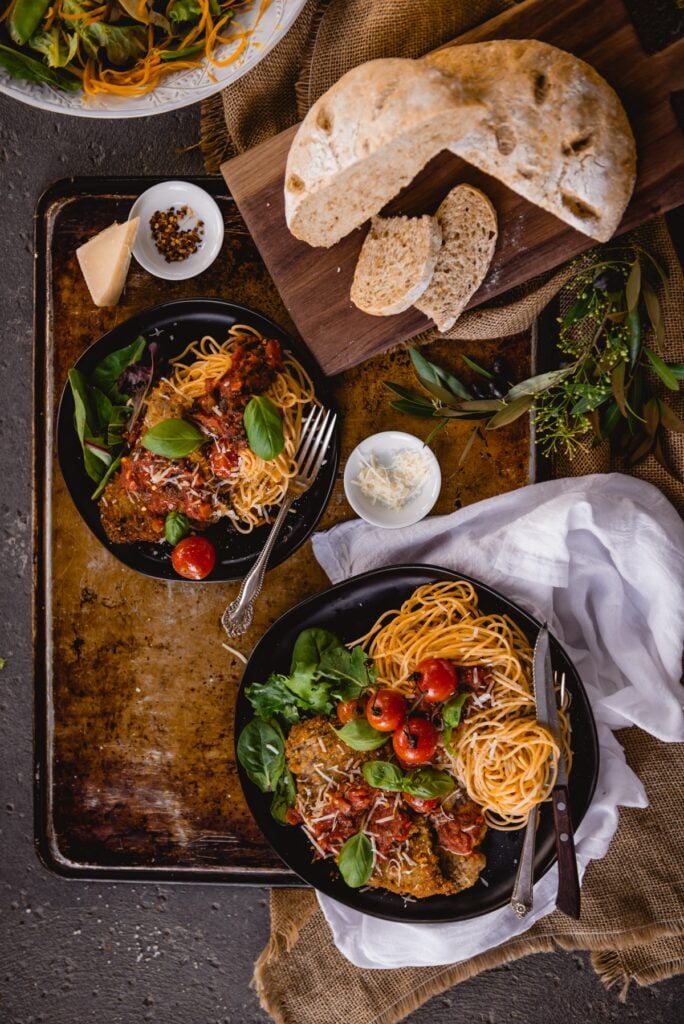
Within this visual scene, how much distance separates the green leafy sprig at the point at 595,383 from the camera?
2889mm

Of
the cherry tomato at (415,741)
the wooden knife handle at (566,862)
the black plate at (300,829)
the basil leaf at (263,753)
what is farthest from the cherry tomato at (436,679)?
the basil leaf at (263,753)

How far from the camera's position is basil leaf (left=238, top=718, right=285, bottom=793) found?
3.02 m

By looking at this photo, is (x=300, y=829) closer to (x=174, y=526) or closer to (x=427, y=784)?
(x=427, y=784)

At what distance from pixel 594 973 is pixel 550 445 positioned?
261cm

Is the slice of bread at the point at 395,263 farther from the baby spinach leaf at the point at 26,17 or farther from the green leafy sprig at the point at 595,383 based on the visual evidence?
the baby spinach leaf at the point at 26,17

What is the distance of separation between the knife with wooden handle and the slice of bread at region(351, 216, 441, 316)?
130 centimetres

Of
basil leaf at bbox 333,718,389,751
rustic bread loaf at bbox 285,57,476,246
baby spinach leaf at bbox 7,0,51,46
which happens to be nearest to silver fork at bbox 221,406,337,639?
basil leaf at bbox 333,718,389,751

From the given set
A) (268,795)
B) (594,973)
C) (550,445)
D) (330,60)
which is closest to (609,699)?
(550,445)

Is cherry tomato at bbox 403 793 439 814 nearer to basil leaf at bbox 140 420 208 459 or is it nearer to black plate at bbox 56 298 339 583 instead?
black plate at bbox 56 298 339 583

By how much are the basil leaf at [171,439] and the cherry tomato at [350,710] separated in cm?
113

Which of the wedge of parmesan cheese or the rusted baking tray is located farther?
the rusted baking tray

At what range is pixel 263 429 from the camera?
282 cm

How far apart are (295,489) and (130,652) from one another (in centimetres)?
101

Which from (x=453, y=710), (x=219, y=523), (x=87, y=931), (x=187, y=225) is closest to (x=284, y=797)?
(x=453, y=710)
